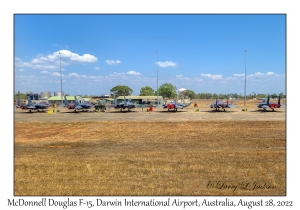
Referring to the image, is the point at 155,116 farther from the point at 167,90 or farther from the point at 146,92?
the point at 146,92

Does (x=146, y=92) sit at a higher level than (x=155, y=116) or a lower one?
higher

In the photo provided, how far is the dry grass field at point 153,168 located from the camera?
6.77m

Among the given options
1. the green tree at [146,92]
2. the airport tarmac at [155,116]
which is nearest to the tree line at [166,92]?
the green tree at [146,92]

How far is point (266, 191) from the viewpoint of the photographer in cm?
657

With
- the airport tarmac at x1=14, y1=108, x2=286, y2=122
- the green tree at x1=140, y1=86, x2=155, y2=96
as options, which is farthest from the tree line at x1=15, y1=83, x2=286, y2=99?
the airport tarmac at x1=14, y1=108, x2=286, y2=122

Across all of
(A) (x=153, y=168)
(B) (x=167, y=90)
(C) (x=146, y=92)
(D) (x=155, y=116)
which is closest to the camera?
(A) (x=153, y=168)

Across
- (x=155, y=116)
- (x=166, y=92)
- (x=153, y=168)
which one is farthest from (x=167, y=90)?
(x=153, y=168)

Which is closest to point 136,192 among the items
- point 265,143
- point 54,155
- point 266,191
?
point 266,191

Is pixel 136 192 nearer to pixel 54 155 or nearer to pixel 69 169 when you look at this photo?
pixel 69 169

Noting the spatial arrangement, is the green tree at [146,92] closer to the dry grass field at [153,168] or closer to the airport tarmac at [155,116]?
the airport tarmac at [155,116]

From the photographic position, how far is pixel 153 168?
27.7 ft

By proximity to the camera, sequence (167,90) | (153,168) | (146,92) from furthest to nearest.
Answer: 1. (146,92)
2. (167,90)
3. (153,168)

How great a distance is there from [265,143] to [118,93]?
98.0 metres

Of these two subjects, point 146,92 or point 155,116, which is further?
point 146,92
